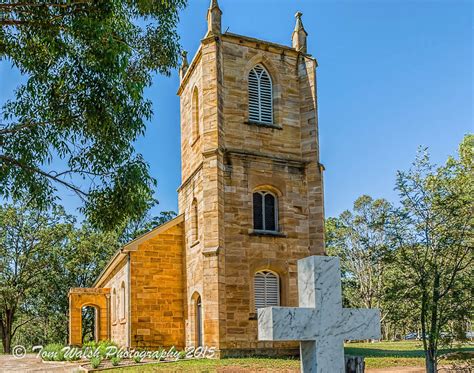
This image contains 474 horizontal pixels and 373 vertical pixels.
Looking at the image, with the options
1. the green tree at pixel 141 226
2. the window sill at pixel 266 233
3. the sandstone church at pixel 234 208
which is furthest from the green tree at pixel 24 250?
the window sill at pixel 266 233

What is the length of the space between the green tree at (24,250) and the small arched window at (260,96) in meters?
24.3

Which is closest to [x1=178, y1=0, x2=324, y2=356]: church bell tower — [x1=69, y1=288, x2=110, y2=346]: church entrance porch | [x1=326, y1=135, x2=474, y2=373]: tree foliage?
[x1=326, y1=135, x2=474, y2=373]: tree foliage

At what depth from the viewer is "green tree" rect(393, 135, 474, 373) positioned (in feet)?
41.2

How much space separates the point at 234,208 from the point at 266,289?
3328 millimetres

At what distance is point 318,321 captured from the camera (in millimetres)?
7328

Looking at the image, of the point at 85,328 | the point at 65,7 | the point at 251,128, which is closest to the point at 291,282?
the point at 251,128

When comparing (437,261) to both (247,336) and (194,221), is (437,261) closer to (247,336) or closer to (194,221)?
(247,336)

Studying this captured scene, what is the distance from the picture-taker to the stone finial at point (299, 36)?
80.6ft

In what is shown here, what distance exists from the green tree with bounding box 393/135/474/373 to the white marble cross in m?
5.68

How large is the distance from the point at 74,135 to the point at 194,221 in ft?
37.8

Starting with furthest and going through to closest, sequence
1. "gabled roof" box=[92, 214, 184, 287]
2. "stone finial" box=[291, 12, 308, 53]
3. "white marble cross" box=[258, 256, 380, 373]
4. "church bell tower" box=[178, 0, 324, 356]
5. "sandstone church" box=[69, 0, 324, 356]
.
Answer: "stone finial" box=[291, 12, 308, 53], "gabled roof" box=[92, 214, 184, 287], "sandstone church" box=[69, 0, 324, 356], "church bell tower" box=[178, 0, 324, 356], "white marble cross" box=[258, 256, 380, 373]

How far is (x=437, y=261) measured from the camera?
13156 mm

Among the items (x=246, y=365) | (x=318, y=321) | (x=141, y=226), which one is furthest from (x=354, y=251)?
(x=318, y=321)

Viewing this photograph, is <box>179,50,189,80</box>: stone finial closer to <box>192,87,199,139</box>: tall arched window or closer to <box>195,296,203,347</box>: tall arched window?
<box>192,87,199,139</box>: tall arched window
